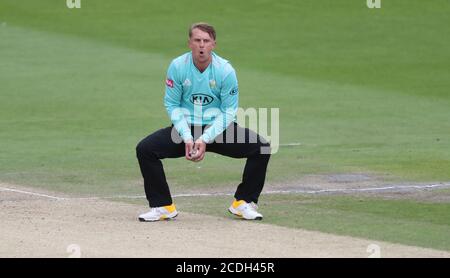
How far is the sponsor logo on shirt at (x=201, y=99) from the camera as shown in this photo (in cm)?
1188

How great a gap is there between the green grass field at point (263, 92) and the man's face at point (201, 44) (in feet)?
5.90

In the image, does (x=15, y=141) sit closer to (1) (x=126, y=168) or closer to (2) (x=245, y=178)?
(1) (x=126, y=168)

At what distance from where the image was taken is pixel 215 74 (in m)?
11.8

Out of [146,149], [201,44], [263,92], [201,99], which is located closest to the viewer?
[201,44]

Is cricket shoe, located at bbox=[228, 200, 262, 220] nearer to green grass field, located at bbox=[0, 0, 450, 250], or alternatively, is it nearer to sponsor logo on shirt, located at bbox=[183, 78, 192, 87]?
green grass field, located at bbox=[0, 0, 450, 250]

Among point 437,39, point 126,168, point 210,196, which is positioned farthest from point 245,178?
point 437,39

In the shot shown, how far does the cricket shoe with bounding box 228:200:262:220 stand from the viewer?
11867 mm

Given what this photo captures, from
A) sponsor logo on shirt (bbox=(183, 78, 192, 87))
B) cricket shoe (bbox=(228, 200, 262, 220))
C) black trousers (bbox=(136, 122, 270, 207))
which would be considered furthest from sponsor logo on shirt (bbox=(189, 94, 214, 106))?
cricket shoe (bbox=(228, 200, 262, 220))

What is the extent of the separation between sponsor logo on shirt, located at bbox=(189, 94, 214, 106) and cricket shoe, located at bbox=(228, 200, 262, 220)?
3.46 feet

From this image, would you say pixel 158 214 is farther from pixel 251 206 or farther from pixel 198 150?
pixel 251 206

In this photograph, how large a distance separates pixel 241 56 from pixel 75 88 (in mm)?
5028

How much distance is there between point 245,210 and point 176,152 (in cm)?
90

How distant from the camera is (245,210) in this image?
11.9 metres

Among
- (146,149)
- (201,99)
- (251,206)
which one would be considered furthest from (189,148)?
(251,206)
